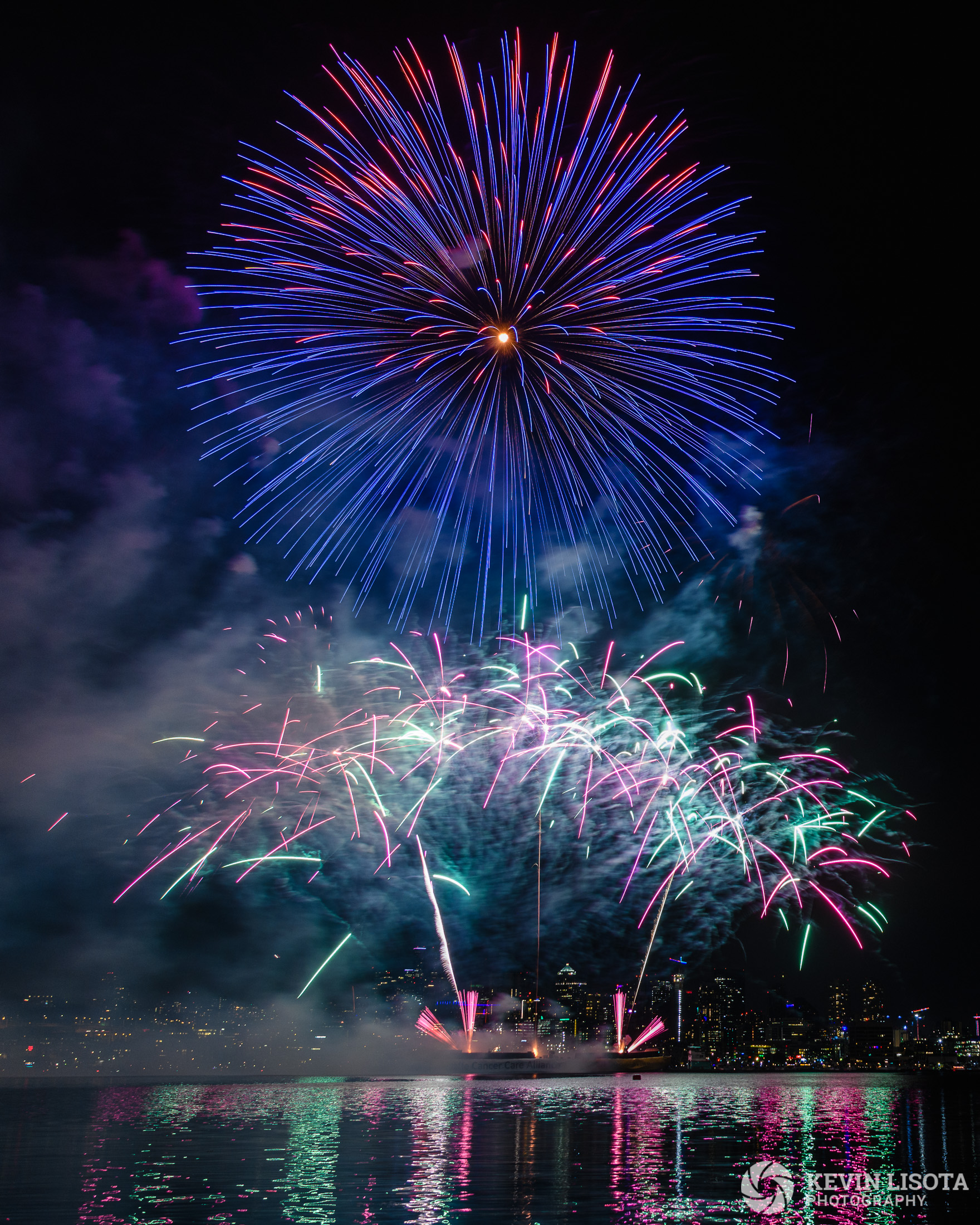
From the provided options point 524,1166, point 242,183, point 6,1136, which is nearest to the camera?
point 242,183

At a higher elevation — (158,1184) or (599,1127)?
(158,1184)

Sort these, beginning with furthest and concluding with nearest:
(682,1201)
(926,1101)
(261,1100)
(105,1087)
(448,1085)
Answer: (105,1087) → (448,1085) → (926,1101) → (261,1100) → (682,1201)

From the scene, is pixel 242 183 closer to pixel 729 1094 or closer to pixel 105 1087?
pixel 729 1094

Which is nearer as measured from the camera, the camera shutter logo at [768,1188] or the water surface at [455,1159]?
the water surface at [455,1159]

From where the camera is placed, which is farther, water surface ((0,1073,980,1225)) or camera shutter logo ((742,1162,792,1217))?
camera shutter logo ((742,1162,792,1217))

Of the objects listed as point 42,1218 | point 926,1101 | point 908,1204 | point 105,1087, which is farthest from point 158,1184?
point 105,1087

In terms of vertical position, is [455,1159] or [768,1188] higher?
[768,1188]

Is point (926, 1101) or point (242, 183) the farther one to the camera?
point (926, 1101)

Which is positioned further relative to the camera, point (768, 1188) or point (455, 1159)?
point (455, 1159)
